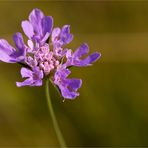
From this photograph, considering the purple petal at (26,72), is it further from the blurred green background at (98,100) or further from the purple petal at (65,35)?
the blurred green background at (98,100)

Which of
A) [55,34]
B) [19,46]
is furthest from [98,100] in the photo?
[19,46]

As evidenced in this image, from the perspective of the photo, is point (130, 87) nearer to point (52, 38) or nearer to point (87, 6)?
point (87, 6)

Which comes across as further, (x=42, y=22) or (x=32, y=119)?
(x=32, y=119)

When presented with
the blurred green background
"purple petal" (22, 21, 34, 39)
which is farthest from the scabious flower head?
the blurred green background

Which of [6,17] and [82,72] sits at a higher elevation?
[6,17]

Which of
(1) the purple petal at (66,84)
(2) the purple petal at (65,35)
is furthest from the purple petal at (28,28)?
(1) the purple petal at (66,84)

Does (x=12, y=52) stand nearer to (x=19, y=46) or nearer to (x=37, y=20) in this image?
(x=19, y=46)

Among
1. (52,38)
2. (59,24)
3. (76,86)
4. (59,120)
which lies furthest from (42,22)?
(59,24)
